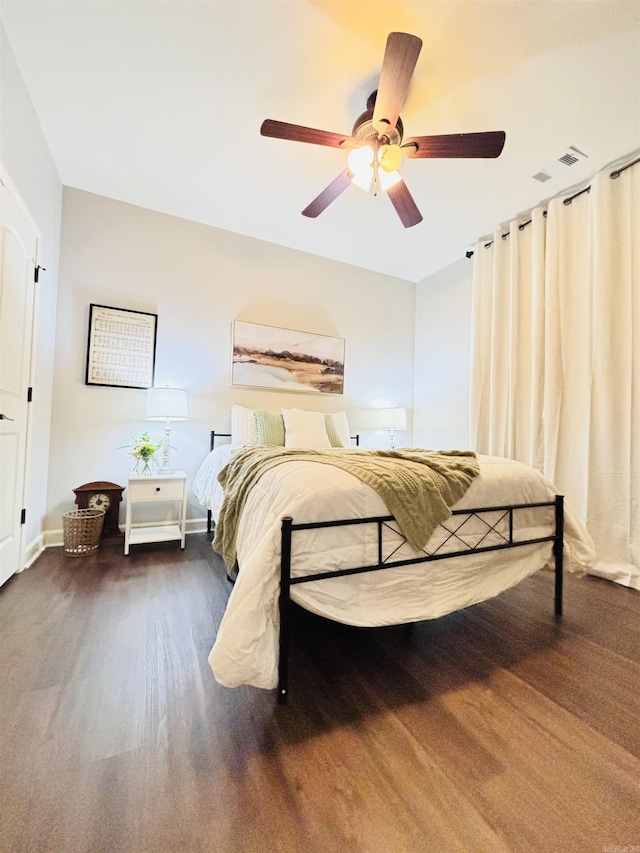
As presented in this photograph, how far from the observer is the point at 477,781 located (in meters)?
0.99

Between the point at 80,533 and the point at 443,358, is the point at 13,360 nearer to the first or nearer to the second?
the point at 80,533

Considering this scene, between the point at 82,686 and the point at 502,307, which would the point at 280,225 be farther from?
the point at 82,686

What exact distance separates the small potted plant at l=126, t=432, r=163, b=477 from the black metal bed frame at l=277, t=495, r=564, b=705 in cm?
204

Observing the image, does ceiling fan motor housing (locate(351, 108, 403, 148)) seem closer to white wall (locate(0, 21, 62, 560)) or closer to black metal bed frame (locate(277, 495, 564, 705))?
white wall (locate(0, 21, 62, 560))

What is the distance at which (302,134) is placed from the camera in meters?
1.86

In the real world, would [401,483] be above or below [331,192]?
below

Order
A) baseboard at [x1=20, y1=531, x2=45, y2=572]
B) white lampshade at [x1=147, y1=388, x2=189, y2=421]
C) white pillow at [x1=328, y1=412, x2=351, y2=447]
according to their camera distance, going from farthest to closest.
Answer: white pillow at [x1=328, y1=412, x2=351, y2=447] → white lampshade at [x1=147, y1=388, x2=189, y2=421] → baseboard at [x1=20, y1=531, x2=45, y2=572]

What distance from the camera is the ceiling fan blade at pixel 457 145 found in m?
1.77

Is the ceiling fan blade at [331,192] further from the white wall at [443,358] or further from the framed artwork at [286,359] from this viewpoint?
the white wall at [443,358]

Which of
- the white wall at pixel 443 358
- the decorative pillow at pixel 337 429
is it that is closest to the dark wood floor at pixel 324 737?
the decorative pillow at pixel 337 429

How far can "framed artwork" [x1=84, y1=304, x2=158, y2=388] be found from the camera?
3008 millimetres

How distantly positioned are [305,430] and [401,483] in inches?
69.6

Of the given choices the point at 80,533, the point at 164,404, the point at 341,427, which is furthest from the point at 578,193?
the point at 80,533

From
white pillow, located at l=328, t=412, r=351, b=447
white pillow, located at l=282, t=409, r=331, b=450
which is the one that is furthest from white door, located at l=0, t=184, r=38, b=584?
white pillow, located at l=328, t=412, r=351, b=447
